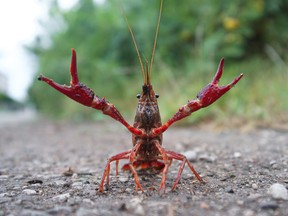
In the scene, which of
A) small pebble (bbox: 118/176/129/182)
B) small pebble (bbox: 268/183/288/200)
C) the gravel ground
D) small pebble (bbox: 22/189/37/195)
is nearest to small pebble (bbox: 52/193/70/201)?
the gravel ground

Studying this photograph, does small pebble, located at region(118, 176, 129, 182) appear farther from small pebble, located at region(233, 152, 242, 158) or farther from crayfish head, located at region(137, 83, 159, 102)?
small pebble, located at region(233, 152, 242, 158)

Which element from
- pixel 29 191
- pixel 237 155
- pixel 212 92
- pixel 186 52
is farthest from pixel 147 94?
pixel 186 52

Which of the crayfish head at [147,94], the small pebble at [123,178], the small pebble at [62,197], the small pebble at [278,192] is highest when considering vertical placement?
the crayfish head at [147,94]

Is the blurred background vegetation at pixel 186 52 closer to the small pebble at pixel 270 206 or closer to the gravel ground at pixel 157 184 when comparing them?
the gravel ground at pixel 157 184

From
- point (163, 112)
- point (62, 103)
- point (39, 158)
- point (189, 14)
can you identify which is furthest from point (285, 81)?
point (62, 103)

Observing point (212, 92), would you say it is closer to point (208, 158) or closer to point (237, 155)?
point (208, 158)

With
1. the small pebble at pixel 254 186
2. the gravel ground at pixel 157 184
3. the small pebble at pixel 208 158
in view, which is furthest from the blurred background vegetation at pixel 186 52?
the small pebble at pixel 254 186
